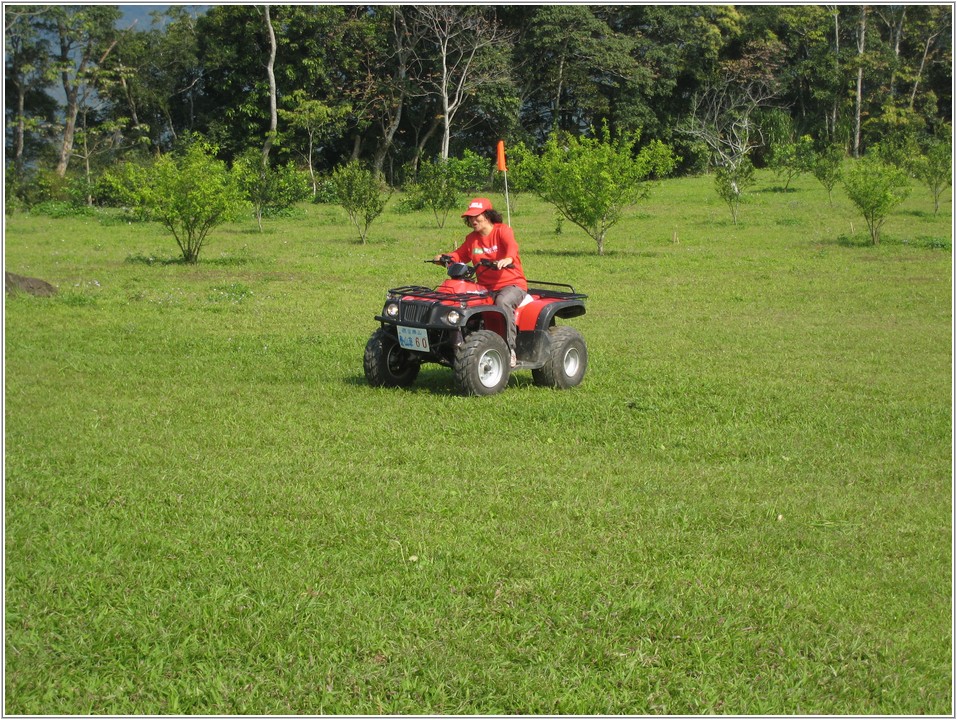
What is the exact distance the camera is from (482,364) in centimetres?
821

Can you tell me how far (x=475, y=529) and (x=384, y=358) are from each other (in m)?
3.67

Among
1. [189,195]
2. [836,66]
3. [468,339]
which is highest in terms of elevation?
[836,66]

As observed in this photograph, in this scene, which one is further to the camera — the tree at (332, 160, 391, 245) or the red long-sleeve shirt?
the tree at (332, 160, 391, 245)

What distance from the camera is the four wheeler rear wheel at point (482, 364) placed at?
8.00 metres

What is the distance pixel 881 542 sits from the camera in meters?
4.95

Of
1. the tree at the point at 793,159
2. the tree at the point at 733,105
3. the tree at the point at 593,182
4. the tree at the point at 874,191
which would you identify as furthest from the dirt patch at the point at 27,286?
the tree at the point at 733,105

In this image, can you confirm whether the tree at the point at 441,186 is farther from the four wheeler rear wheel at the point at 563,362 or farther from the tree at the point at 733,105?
the four wheeler rear wheel at the point at 563,362

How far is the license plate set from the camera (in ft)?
26.6

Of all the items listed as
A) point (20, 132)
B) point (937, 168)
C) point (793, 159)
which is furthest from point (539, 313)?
point (20, 132)

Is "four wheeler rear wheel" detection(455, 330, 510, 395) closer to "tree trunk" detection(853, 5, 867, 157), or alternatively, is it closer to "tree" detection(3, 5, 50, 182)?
"tree" detection(3, 5, 50, 182)

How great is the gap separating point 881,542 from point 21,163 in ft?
119

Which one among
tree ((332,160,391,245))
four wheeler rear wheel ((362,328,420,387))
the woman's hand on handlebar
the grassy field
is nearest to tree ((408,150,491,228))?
tree ((332,160,391,245))

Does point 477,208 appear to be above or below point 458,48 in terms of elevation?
below

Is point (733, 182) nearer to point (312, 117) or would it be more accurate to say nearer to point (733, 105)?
point (312, 117)
